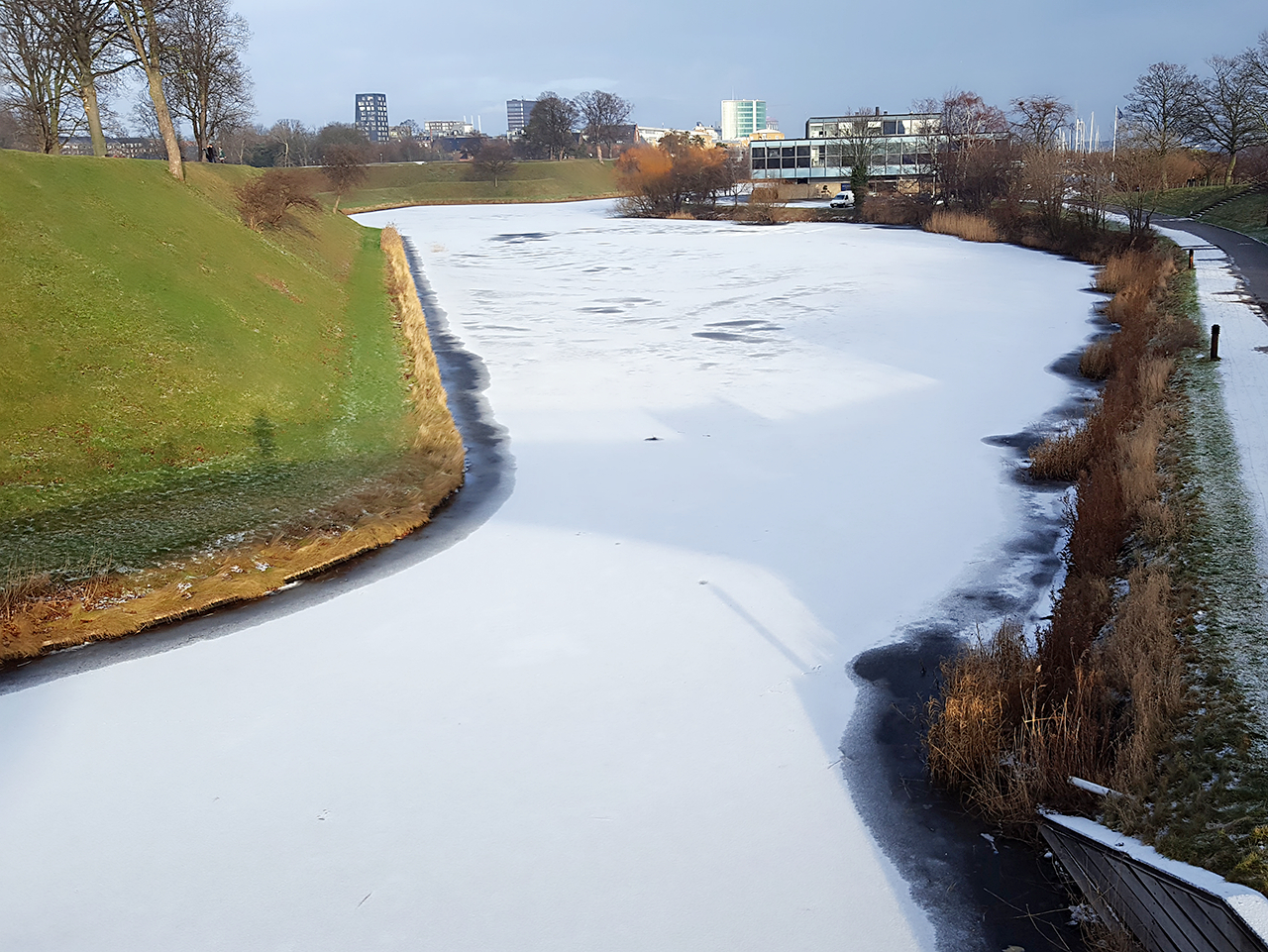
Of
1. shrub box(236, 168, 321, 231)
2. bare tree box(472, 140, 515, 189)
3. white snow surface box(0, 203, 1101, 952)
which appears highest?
bare tree box(472, 140, 515, 189)

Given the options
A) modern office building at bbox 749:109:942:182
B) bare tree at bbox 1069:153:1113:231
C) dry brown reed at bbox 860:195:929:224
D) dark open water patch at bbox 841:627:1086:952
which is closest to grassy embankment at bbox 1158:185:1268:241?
bare tree at bbox 1069:153:1113:231

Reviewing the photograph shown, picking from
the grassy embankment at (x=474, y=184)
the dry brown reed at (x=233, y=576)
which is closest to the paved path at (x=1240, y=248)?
the dry brown reed at (x=233, y=576)

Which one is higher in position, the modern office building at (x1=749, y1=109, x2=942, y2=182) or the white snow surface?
the modern office building at (x1=749, y1=109, x2=942, y2=182)

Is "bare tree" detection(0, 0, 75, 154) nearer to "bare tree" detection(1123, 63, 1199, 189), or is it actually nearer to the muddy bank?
the muddy bank

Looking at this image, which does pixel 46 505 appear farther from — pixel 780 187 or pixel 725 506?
pixel 780 187

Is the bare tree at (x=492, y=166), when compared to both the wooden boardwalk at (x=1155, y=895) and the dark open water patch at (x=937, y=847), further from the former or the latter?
the wooden boardwalk at (x=1155, y=895)

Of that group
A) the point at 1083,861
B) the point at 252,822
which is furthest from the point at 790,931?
the point at 252,822
